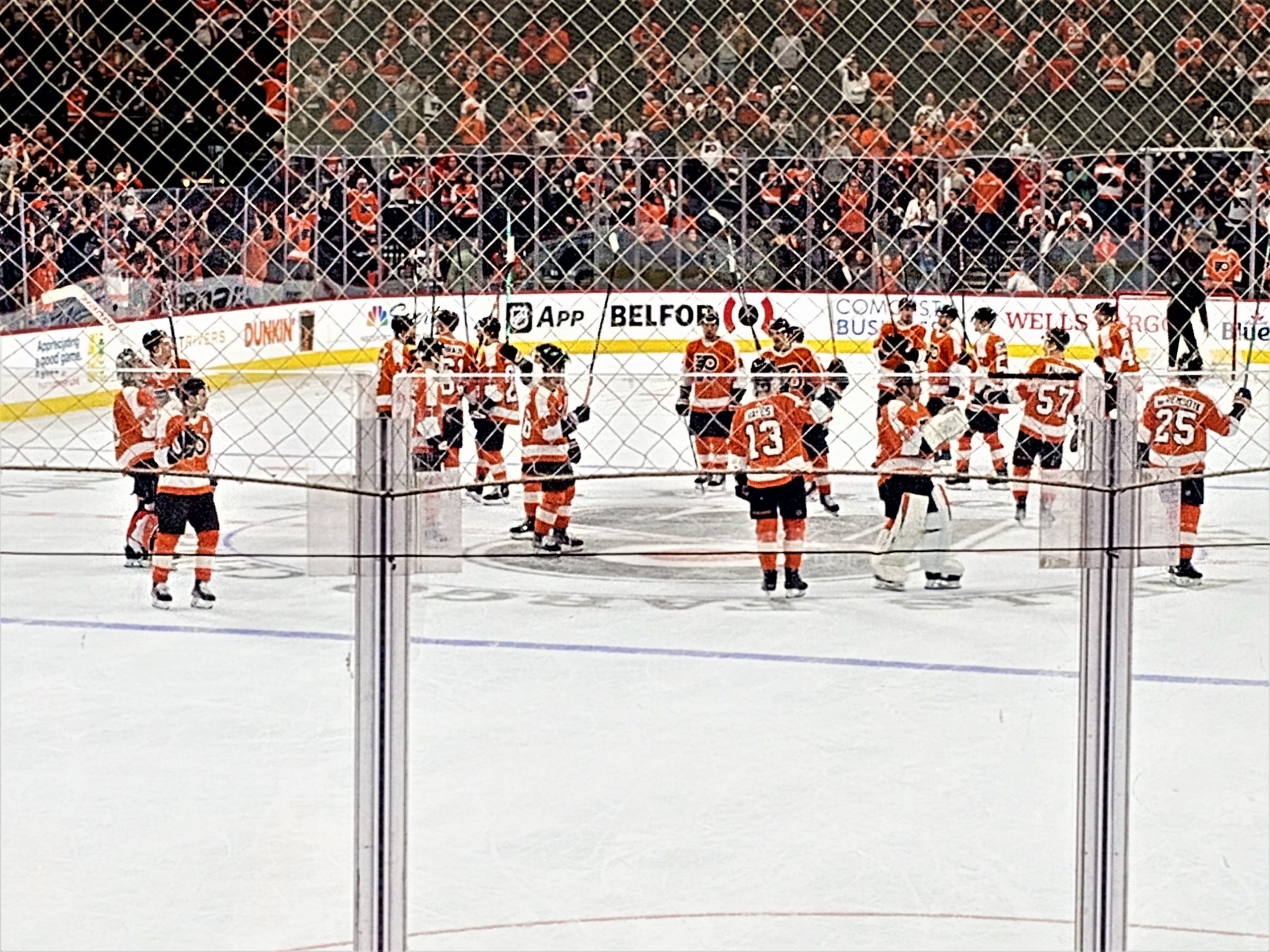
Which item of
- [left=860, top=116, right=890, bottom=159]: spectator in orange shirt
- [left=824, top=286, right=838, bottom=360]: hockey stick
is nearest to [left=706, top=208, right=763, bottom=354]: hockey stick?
[left=824, top=286, right=838, bottom=360]: hockey stick

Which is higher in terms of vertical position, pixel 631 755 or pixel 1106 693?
pixel 1106 693

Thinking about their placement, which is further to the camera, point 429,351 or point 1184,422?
point 429,351

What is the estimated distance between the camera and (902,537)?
21.6 feet

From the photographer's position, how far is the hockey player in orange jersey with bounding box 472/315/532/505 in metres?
6.53

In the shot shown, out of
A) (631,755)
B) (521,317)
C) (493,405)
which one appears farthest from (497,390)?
(521,317)

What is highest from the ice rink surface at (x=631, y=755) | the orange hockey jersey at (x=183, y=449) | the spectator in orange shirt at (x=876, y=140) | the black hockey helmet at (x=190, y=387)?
the spectator in orange shirt at (x=876, y=140)

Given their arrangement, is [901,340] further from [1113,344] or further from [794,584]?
[794,584]

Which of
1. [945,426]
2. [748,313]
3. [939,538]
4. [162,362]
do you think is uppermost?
[748,313]

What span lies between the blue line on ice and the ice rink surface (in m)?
0.02

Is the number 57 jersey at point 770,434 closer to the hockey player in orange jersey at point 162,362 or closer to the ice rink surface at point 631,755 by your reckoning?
the ice rink surface at point 631,755

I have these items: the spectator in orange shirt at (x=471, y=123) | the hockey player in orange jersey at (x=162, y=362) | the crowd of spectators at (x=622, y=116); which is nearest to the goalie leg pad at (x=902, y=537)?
the crowd of spectators at (x=622, y=116)

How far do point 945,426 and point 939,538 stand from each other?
382 mm

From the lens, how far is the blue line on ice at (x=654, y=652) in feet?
18.3

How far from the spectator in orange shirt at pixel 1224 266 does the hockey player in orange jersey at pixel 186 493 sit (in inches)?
173
